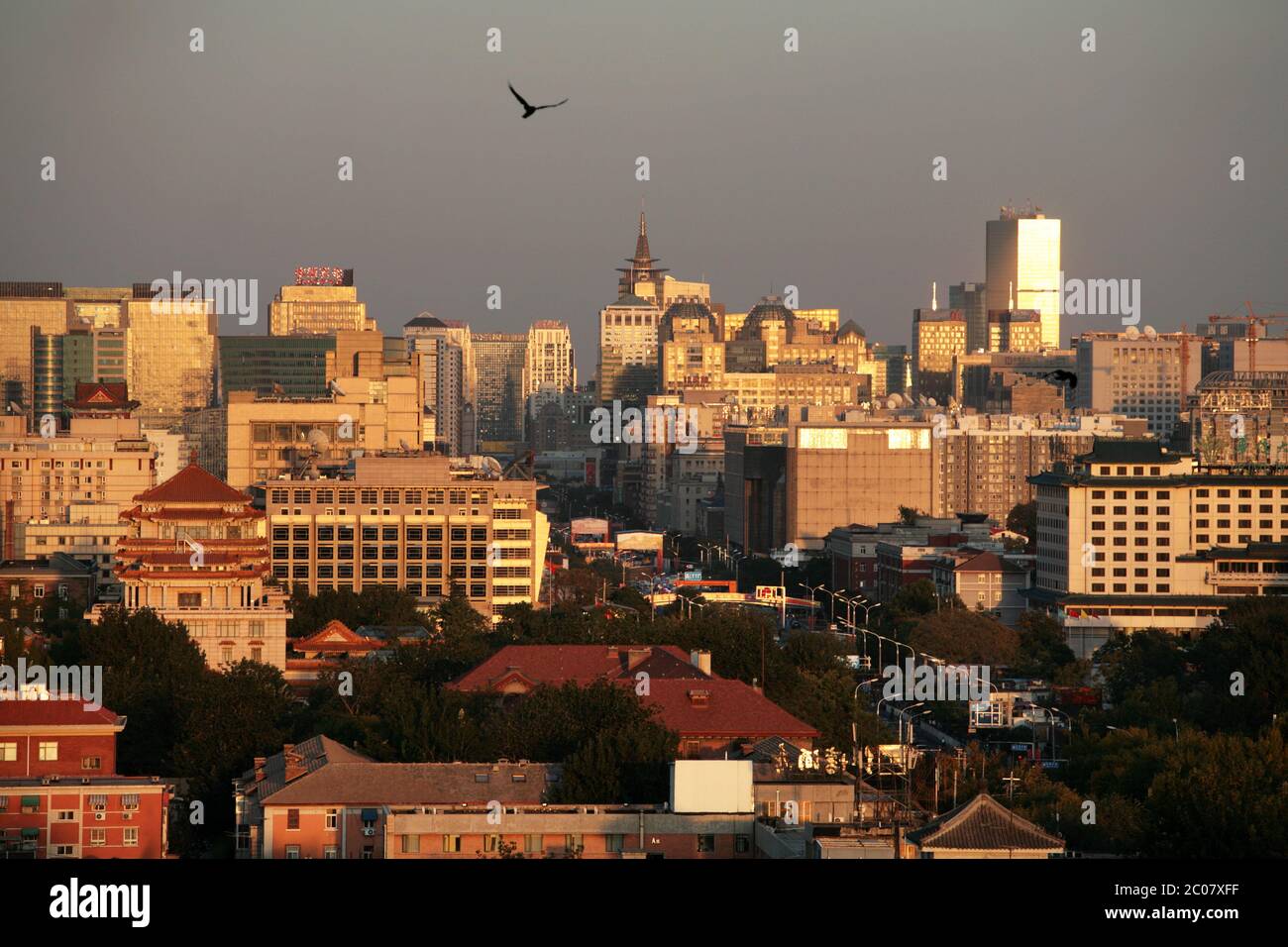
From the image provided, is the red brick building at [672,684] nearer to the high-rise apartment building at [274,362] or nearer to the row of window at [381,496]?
the row of window at [381,496]

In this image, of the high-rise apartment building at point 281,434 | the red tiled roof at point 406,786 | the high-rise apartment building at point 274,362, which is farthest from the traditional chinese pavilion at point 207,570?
the high-rise apartment building at point 274,362

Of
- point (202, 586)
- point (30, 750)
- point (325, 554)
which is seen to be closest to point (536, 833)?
point (30, 750)

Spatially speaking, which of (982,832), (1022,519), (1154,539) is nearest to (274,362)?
(1022,519)

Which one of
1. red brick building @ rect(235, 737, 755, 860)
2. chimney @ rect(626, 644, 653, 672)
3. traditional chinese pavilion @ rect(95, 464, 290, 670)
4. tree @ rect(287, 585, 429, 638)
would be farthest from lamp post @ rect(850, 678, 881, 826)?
tree @ rect(287, 585, 429, 638)

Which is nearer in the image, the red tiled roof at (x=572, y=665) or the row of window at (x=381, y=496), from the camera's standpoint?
the red tiled roof at (x=572, y=665)

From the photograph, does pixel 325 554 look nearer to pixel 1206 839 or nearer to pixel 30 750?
pixel 30 750

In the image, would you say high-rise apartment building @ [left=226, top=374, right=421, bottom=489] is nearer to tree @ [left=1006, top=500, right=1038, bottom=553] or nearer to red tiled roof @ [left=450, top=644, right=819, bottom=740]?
tree @ [left=1006, top=500, right=1038, bottom=553]

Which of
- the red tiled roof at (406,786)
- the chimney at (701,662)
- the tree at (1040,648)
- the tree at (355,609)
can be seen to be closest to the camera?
the red tiled roof at (406,786)
